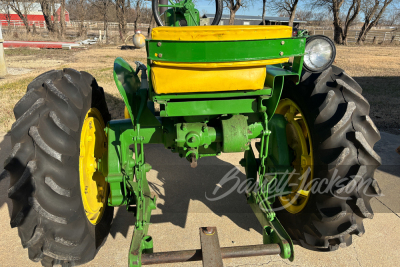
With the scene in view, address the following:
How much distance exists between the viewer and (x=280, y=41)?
1.72 m

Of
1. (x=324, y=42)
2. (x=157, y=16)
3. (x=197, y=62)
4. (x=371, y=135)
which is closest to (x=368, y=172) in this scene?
(x=371, y=135)

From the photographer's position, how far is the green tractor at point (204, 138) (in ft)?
5.69

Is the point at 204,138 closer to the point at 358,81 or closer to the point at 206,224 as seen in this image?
the point at 206,224

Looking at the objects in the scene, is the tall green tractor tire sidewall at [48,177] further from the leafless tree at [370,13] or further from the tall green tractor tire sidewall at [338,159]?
the leafless tree at [370,13]

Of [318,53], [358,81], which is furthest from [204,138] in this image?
[358,81]

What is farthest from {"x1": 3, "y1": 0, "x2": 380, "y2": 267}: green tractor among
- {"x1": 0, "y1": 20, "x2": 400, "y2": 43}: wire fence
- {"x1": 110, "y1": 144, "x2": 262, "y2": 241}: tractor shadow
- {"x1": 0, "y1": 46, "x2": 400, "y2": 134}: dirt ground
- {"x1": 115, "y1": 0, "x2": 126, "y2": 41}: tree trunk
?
{"x1": 115, "y1": 0, "x2": 126, "y2": 41}: tree trunk

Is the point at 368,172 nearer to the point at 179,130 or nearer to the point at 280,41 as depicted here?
the point at 280,41

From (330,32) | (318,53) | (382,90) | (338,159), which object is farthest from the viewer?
(330,32)

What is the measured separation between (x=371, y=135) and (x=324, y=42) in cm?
73

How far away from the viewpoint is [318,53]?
2.14m

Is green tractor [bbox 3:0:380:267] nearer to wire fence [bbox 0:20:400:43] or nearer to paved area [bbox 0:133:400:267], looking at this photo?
paved area [bbox 0:133:400:267]

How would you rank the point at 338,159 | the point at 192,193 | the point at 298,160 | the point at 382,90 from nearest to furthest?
the point at 338,159 < the point at 298,160 < the point at 192,193 < the point at 382,90

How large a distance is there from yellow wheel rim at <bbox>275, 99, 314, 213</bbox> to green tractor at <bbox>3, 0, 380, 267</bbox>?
1 cm

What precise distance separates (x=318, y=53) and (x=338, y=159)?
0.77 meters
